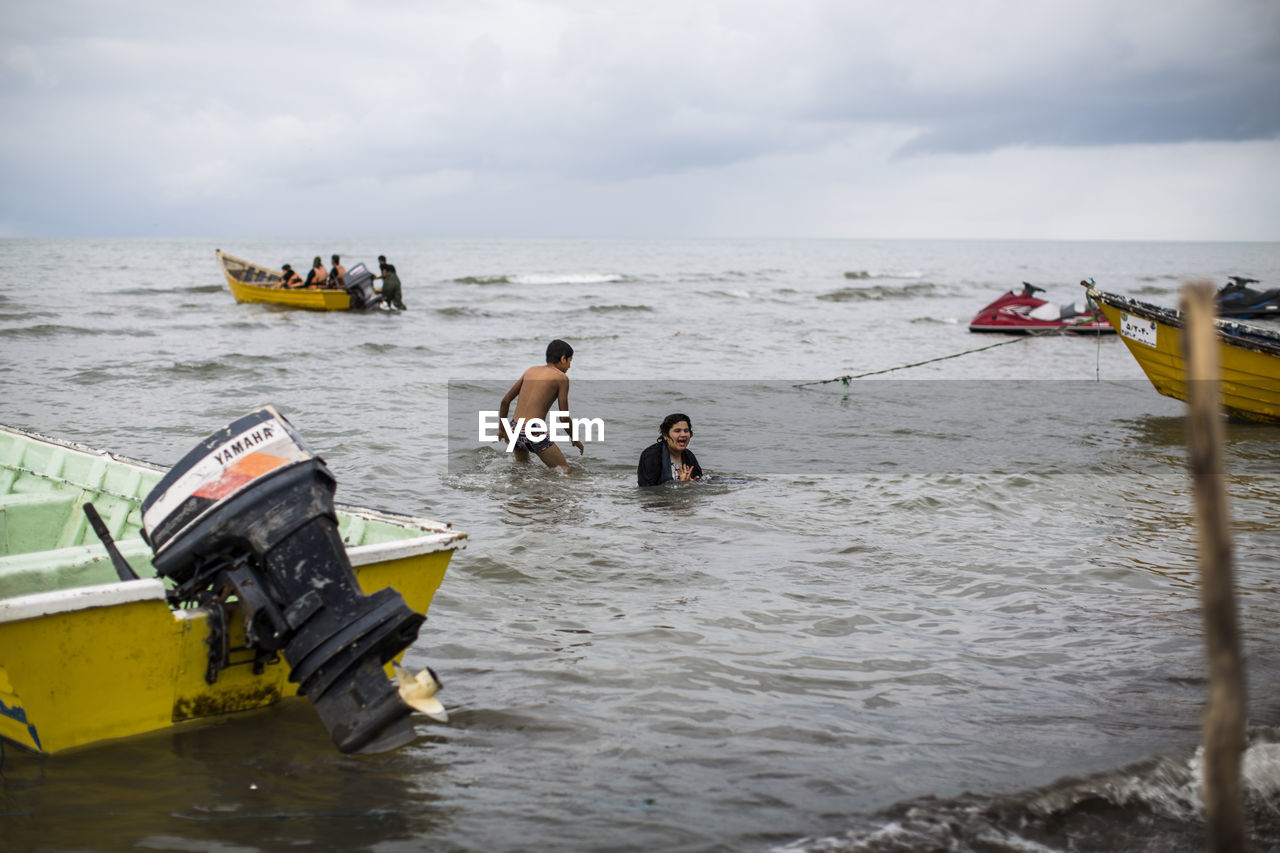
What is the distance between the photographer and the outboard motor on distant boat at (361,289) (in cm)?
2700

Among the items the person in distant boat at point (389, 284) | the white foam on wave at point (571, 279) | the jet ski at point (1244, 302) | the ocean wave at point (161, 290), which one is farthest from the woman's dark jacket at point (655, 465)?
the white foam on wave at point (571, 279)

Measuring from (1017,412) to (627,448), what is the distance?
629 centimetres

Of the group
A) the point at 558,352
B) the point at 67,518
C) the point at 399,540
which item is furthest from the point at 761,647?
the point at 558,352

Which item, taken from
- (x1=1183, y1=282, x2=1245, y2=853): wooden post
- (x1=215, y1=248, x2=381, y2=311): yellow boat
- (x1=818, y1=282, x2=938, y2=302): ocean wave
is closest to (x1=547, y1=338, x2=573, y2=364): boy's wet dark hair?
(x1=1183, y1=282, x2=1245, y2=853): wooden post

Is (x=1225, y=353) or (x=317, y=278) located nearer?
(x=1225, y=353)

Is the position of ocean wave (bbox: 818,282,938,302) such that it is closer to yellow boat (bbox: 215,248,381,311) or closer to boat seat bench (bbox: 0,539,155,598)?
yellow boat (bbox: 215,248,381,311)

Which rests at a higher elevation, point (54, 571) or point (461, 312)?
point (461, 312)

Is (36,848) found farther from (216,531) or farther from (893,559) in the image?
(893,559)

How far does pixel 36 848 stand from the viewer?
11.1 feet

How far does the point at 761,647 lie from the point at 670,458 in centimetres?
387

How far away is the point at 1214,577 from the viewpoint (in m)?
2.19

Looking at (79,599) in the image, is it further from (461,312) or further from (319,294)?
(461,312)

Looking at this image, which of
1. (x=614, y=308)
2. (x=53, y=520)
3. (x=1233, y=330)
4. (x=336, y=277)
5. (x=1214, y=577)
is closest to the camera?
(x=1214, y=577)

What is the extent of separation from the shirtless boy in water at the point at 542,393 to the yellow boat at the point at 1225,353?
652 centimetres
